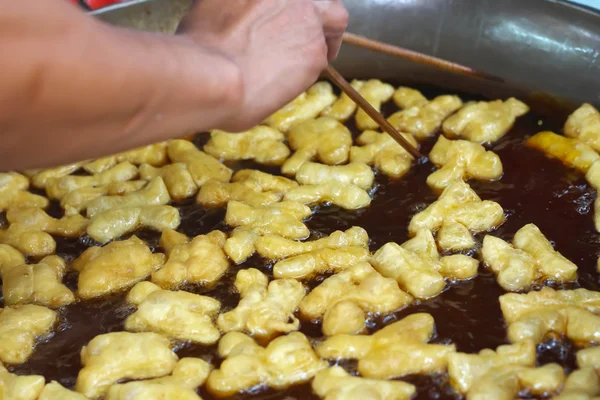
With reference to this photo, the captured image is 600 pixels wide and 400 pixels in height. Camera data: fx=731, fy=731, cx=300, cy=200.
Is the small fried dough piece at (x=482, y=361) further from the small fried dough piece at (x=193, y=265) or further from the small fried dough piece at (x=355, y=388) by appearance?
the small fried dough piece at (x=193, y=265)

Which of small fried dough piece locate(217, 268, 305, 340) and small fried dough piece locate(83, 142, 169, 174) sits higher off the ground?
small fried dough piece locate(217, 268, 305, 340)

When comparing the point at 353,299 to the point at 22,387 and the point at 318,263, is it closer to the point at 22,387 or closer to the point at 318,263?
the point at 318,263

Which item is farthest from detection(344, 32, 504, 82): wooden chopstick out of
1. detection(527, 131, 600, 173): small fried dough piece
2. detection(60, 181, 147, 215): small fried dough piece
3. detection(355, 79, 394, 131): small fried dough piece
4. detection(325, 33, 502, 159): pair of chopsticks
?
detection(60, 181, 147, 215): small fried dough piece

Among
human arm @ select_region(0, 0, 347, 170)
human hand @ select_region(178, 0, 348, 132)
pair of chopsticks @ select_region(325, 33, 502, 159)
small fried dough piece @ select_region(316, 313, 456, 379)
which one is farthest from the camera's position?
pair of chopsticks @ select_region(325, 33, 502, 159)

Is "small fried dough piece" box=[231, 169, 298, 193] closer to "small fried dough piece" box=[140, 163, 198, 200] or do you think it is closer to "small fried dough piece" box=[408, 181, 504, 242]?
Answer: "small fried dough piece" box=[140, 163, 198, 200]

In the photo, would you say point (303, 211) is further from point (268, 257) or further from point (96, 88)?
point (96, 88)
